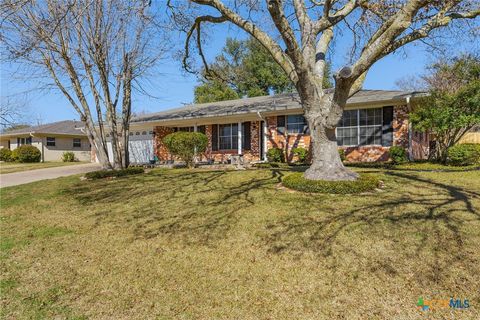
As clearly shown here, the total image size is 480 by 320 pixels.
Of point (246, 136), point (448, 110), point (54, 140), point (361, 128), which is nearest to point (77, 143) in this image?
point (54, 140)

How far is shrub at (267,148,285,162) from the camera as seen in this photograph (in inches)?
576

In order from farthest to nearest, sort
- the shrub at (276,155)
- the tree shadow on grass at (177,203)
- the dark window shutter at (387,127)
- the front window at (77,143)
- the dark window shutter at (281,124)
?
the front window at (77,143), the dark window shutter at (281,124), the shrub at (276,155), the dark window shutter at (387,127), the tree shadow on grass at (177,203)

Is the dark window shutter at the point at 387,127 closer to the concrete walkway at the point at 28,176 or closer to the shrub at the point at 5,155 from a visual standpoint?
the concrete walkway at the point at 28,176

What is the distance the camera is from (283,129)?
14.9 meters

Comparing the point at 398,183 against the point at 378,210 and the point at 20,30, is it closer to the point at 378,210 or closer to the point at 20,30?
the point at 378,210

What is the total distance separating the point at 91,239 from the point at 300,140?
36.3ft

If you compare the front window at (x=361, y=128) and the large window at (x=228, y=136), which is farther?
the large window at (x=228, y=136)

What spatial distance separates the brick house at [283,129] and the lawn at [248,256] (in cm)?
601

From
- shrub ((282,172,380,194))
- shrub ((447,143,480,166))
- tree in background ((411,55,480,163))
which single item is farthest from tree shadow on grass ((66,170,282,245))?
shrub ((447,143,480,166))

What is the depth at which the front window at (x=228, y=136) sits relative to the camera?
56.3ft

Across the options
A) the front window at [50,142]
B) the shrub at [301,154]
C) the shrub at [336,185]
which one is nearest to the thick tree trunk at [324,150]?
the shrub at [336,185]

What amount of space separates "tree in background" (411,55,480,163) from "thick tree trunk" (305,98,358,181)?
17.4 feet

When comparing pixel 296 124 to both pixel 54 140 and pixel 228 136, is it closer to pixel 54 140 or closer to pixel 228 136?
pixel 228 136

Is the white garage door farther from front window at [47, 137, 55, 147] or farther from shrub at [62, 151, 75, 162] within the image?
front window at [47, 137, 55, 147]
